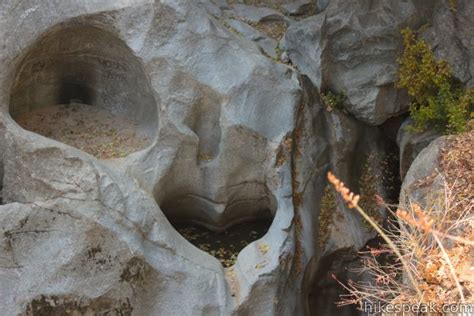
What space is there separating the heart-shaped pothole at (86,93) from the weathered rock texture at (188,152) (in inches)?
1.2

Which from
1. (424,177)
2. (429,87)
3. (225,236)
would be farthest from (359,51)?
(225,236)

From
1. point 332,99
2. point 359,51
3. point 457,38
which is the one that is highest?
point 457,38

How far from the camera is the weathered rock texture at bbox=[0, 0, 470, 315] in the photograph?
8656mm

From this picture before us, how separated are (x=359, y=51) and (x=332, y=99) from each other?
35.3 inches

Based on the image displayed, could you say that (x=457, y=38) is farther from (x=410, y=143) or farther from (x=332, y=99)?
(x=332, y=99)

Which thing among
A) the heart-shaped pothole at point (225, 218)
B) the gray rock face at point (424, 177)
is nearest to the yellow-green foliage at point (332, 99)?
the heart-shaped pothole at point (225, 218)

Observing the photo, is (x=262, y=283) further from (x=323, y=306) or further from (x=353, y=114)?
(x=353, y=114)

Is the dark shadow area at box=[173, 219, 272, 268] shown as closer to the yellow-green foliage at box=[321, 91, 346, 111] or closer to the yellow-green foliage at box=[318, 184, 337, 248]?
the yellow-green foliage at box=[318, 184, 337, 248]

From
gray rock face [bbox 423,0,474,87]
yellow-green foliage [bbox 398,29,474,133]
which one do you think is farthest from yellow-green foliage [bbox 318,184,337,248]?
gray rock face [bbox 423,0,474,87]

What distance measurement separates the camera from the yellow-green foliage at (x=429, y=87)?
1005 cm

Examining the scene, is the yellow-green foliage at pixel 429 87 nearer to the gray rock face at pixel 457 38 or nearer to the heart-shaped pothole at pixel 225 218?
the gray rock face at pixel 457 38

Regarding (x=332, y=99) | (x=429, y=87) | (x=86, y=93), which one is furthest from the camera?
(x=332, y=99)

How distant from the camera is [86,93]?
1081 centimetres

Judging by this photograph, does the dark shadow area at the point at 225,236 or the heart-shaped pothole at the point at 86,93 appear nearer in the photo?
the heart-shaped pothole at the point at 86,93
